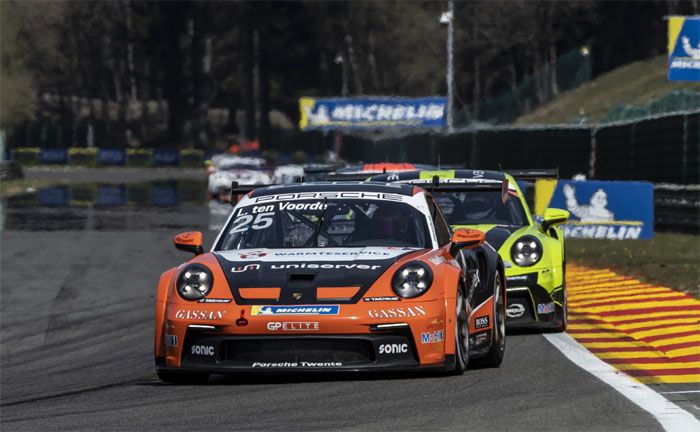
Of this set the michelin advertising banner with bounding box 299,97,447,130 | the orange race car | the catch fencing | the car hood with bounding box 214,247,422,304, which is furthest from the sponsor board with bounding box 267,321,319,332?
the michelin advertising banner with bounding box 299,97,447,130

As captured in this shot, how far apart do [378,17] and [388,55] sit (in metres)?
3.46

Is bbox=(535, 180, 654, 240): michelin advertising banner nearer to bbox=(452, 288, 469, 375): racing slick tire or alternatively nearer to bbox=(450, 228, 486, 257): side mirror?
bbox=(450, 228, 486, 257): side mirror

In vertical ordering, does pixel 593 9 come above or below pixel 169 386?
above

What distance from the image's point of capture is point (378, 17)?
117m

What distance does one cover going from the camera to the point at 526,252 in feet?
42.8

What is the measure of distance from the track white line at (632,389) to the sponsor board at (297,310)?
1716mm

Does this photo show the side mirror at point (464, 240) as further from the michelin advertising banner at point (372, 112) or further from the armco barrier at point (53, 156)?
the armco barrier at point (53, 156)

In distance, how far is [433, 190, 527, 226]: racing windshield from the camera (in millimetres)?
13852

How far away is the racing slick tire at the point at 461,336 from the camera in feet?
31.9

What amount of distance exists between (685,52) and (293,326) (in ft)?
31.1

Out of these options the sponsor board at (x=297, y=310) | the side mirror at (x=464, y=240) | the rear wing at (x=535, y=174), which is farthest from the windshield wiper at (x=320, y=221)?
the rear wing at (x=535, y=174)

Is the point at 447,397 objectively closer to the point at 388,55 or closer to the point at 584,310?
the point at 584,310

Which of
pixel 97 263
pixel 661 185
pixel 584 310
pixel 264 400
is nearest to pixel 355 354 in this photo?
pixel 264 400

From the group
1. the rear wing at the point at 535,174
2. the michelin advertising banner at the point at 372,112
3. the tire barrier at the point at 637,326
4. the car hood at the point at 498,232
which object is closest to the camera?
the tire barrier at the point at 637,326
